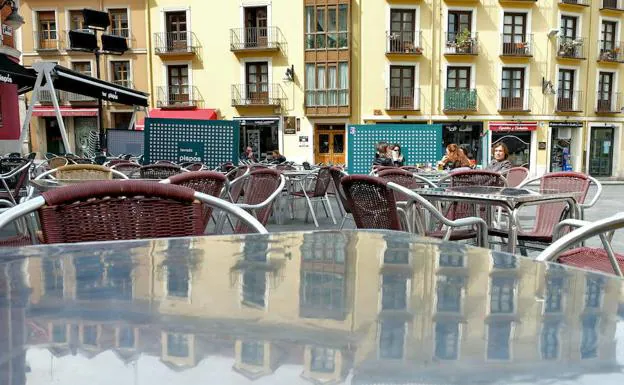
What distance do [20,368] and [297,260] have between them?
627 mm

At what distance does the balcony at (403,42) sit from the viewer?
2158 centimetres

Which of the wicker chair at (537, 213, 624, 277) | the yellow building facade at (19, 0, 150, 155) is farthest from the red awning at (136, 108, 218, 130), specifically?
the wicker chair at (537, 213, 624, 277)

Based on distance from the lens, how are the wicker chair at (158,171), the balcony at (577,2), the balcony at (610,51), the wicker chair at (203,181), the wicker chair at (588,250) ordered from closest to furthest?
the wicker chair at (588,250) → the wicker chair at (203,181) → the wicker chair at (158,171) → the balcony at (577,2) → the balcony at (610,51)

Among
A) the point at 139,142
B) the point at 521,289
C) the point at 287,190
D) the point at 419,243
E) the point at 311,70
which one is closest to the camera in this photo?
the point at 521,289

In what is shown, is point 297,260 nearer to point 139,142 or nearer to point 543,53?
point 139,142

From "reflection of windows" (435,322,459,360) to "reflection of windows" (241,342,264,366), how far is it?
0.67 feet

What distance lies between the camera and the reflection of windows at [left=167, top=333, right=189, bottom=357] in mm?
584

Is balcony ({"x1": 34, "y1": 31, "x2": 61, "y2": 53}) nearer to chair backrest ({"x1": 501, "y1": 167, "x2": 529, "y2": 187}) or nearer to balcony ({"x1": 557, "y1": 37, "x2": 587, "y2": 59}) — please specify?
balcony ({"x1": 557, "y1": 37, "x2": 587, "y2": 59})

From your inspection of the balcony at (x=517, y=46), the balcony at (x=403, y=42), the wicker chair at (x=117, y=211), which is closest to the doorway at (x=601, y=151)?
the balcony at (x=517, y=46)

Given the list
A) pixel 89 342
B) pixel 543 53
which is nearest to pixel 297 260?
pixel 89 342

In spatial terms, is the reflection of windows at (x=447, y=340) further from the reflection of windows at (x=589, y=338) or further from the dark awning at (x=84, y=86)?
the dark awning at (x=84, y=86)

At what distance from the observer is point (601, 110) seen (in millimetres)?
22797

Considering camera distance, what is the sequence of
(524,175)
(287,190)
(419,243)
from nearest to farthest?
1. (419,243)
2. (524,175)
3. (287,190)

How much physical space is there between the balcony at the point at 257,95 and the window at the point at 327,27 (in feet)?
7.70
